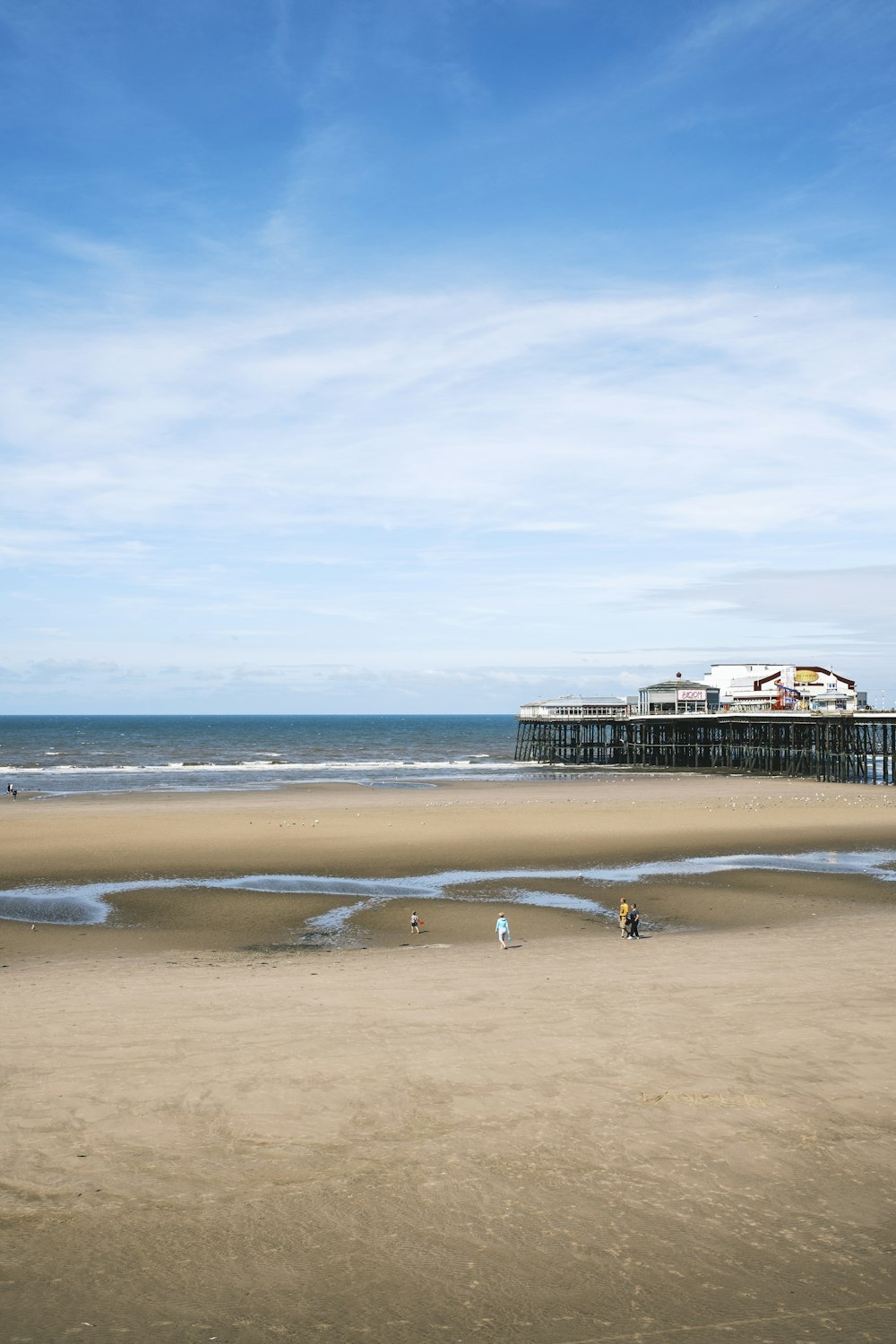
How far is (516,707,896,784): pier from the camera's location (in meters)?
69.1

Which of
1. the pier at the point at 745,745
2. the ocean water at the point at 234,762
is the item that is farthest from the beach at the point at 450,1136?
the pier at the point at 745,745

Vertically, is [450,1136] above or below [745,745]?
below

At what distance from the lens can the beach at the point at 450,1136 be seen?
695 cm

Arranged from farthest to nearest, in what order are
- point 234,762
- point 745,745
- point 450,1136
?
point 234,762, point 745,745, point 450,1136

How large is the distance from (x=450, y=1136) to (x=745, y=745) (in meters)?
72.1

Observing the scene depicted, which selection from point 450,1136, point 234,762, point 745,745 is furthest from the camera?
point 234,762

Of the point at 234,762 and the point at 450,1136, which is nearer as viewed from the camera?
the point at 450,1136

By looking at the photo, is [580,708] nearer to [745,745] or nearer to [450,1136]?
[745,745]

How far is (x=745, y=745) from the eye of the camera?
7775cm

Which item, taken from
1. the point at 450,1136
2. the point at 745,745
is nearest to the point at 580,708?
the point at 745,745

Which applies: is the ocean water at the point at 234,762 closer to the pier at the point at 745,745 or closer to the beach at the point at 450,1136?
the pier at the point at 745,745

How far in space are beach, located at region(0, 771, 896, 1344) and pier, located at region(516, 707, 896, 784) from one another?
51824 millimetres

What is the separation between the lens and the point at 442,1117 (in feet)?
32.6

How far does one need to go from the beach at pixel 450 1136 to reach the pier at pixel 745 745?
51824 millimetres
